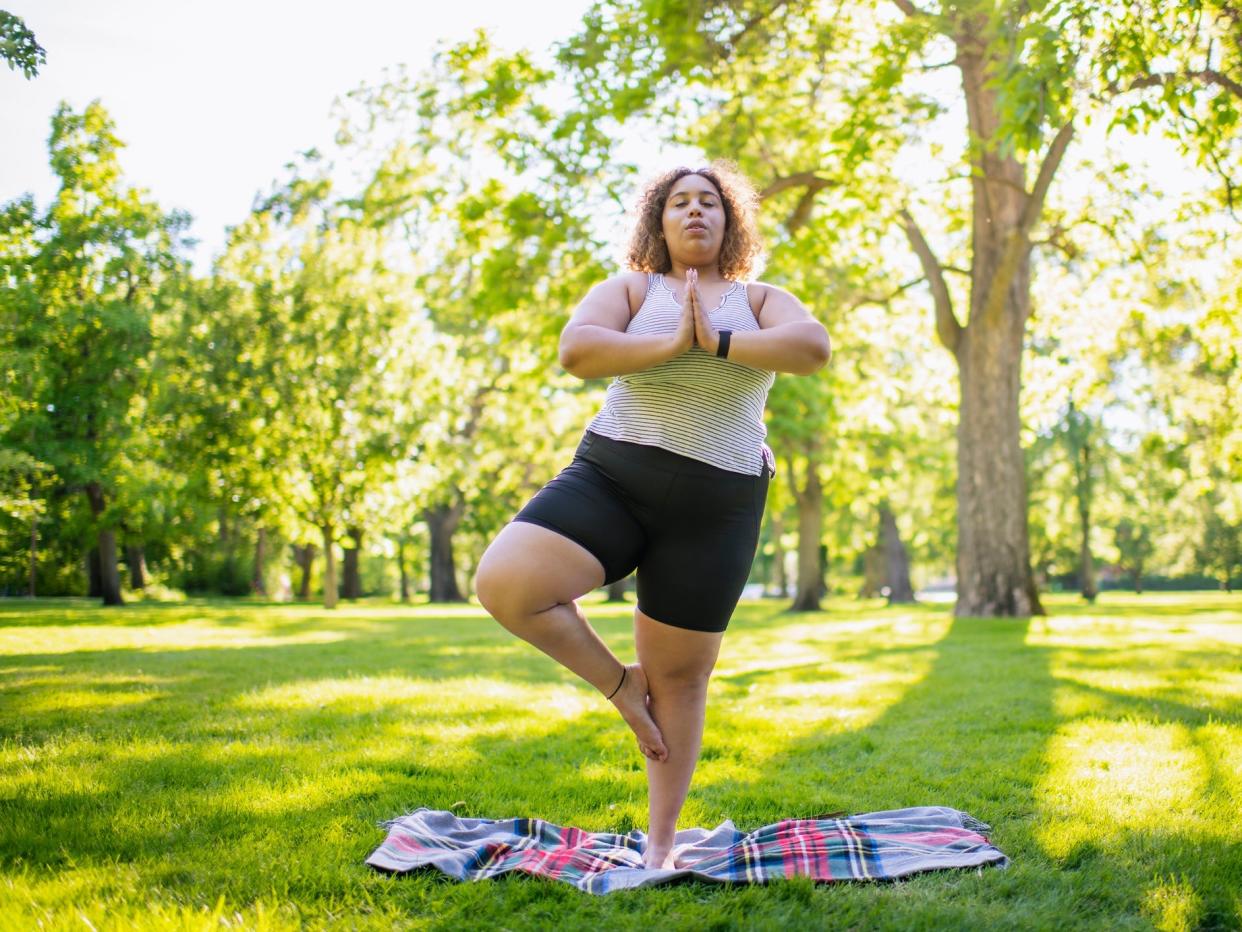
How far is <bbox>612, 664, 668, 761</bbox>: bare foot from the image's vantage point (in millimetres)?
3035

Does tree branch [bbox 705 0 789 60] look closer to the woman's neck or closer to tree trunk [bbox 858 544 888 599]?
the woman's neck

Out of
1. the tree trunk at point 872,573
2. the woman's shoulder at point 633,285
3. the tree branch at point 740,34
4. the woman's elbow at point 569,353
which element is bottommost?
the tree trunk at point 872,573

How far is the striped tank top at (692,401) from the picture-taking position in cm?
294

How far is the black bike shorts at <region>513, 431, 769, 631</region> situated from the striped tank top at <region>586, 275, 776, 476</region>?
49mm

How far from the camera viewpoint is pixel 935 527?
125 feet

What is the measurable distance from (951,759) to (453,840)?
270 centimetres

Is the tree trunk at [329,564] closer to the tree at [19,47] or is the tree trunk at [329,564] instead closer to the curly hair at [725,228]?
the tree at [19,47]

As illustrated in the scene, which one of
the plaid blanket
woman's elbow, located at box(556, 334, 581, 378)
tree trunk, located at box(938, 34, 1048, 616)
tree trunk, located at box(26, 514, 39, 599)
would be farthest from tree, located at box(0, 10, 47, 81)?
tree trunk, located at box(26, 514, 39, 599)

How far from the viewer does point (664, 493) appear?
2887 mm

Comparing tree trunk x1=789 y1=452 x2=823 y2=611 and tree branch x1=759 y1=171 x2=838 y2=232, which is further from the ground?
tree branch x1=759 y1=171 x2=838 y2=232

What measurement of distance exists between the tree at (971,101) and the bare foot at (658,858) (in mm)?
4712

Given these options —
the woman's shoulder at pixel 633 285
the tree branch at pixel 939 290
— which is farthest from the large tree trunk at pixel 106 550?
the woman's shoulder at pixel 633 285

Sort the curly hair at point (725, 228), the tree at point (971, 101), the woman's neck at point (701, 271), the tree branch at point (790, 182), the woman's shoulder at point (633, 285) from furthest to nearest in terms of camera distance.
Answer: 1. the tree branch at point (790, 182)
2. the tree at point (971, 101)
3. the curly hair at point (725, 228)
4. the woman's neck at point (701, 271)
5. the woman's shoulder at point (633, 285)

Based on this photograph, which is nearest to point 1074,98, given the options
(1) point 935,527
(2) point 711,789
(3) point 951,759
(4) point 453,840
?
(3) point 951,759
